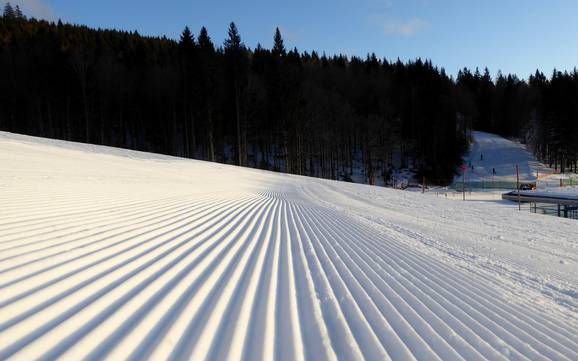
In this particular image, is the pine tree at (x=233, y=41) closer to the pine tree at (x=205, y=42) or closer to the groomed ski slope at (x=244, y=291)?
the pine tree at (x=205, y=42)

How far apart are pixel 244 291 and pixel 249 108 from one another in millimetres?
31916

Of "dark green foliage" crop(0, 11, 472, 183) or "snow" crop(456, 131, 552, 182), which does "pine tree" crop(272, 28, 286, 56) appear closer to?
"dark green foliage" crop(0, 11, 472, 183)

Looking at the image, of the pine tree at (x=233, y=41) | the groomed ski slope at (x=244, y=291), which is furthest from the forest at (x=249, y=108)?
the groomed ski slope at (x=244, y=291)

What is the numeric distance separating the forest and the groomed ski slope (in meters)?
25.2

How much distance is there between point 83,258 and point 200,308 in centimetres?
142

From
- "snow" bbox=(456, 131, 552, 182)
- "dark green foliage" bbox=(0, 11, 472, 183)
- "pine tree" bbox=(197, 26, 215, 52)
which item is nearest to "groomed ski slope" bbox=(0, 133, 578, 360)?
"dark green foliage" bbox=(0, 11, 472, 183)

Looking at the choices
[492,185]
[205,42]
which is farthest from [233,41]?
[492,185]

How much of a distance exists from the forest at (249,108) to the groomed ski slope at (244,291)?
25.2 metres

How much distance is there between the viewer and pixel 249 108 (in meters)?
33.7

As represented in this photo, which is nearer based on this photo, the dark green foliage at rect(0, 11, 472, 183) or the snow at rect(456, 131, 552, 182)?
the dark green foliage at rect(0, 11, 472, 183)

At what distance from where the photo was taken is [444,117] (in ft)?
173

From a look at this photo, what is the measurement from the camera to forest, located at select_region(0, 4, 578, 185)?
33594 millimetres

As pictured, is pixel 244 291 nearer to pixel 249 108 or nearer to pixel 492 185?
pixel 249 108

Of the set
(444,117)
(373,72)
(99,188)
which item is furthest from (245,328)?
(373,72)
